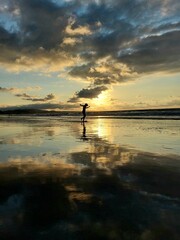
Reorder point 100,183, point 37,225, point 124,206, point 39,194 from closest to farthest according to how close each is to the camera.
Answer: point 37,225, point 124,206, point 39,194, point 100,183

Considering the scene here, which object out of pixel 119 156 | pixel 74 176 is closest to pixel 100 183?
pixel 74 176

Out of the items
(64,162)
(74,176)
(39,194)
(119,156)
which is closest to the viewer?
(39,194)

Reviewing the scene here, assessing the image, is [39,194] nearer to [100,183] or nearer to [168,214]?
[100,183]

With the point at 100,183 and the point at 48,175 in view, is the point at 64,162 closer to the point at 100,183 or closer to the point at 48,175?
the point at 48,175

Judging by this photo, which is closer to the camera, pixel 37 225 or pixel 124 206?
pixel 37 225

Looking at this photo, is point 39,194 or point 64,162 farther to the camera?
point 64,162

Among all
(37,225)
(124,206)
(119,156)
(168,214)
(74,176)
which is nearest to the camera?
(37,225)

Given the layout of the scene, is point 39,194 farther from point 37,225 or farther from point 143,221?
point 143,221

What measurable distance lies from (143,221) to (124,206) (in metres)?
0.88

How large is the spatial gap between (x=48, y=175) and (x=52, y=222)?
3.57 m

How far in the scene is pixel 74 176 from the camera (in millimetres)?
8797

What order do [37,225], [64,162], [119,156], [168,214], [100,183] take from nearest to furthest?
[37,225], [168,214], [100,183], [64,162], [119,156]

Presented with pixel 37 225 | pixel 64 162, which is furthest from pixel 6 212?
pixel 64 162

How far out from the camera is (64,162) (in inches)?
431
